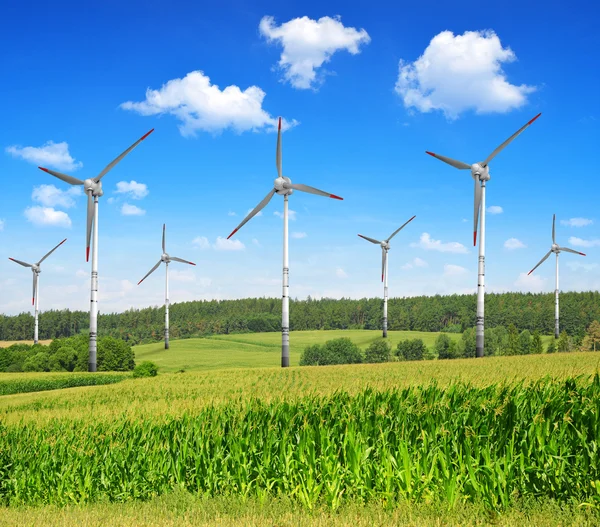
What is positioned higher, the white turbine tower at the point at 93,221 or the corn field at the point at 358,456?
the white turbine tower at the point at 93,221

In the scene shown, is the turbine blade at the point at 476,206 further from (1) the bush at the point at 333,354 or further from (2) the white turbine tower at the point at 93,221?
(1) the bush at the point at 333,354

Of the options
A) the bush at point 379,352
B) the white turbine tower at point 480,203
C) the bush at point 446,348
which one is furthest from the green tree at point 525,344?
the white turbine tower at point 480,203

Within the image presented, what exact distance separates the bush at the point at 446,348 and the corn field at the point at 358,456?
105m

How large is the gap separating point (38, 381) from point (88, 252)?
55.5ft

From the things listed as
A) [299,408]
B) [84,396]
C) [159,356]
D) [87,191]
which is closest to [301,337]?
[159,356]

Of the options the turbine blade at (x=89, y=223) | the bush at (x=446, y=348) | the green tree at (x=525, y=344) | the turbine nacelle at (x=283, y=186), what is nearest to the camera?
the turbine nacelle at (x=283, y=186)

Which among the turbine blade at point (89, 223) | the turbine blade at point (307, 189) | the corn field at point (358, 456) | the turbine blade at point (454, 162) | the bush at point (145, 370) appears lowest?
the bush at point (145, 370)

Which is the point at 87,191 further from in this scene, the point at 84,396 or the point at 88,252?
the point at 84,396

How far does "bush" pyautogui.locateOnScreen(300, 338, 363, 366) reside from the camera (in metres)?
119

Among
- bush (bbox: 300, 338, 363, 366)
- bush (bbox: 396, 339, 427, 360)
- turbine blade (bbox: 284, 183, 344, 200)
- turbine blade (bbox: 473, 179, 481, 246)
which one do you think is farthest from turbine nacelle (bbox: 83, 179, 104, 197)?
bush (bbox: 396, 339, 427, 360)

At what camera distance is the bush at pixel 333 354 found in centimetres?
11938

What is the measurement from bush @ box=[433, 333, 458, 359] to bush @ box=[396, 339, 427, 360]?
4.04 meters

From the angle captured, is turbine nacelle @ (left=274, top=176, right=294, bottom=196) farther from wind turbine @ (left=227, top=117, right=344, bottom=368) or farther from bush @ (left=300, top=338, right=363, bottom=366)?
bush @ (left=300, top=338, right=363, bottom=366)

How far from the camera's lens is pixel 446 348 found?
125875mm
